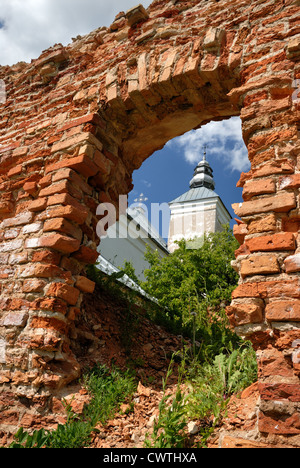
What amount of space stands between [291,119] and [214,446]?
2.02m

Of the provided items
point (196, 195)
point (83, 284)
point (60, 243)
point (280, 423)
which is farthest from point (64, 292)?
point (196, 195)

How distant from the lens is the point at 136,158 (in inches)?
158

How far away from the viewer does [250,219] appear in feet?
7.41

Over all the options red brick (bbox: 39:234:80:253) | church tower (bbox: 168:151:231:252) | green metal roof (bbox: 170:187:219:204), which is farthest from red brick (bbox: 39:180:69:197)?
green metal roof (bbox: 170:187:219:204)

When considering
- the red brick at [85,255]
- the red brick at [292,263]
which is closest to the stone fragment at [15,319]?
the red brick at [85,255]

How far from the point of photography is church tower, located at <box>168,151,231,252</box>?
70.8 feet

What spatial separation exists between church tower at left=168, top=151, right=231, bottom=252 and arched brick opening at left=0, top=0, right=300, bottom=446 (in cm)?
1616

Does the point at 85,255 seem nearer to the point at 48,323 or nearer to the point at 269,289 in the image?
the point at 48,323

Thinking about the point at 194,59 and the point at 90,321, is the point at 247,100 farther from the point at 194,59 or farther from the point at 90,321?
the point at 90,321

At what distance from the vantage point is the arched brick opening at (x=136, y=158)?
2033 millimetres

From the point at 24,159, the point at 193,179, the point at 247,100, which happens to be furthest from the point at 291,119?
the point at 193,179

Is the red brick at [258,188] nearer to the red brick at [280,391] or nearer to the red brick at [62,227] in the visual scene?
the red brick at [280,391]

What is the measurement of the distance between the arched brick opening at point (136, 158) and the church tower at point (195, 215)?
16160 mm

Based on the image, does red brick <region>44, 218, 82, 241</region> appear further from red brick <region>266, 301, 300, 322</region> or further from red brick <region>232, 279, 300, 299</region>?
red brick <region>266, 301, 300, 322</region>
